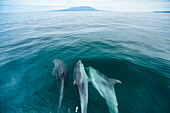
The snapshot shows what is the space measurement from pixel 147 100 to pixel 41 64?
421 inches

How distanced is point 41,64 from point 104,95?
7796 mm

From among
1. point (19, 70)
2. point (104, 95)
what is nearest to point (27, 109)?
point (19, 70)

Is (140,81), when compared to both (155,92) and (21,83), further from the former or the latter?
(21,83)

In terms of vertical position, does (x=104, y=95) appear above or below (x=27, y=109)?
above

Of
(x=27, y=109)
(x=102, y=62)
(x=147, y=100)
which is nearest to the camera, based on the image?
(x=27, y=109)

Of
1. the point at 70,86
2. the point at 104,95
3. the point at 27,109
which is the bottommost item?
the point at 27,109

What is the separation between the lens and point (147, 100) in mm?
5738

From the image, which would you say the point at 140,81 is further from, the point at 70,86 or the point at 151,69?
the point at 70,86

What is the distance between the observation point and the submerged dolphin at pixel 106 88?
5064 mm

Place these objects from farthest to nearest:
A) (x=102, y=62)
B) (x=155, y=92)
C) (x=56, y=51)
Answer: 1. (x=56, y=51)
2. (x=102, y=62)
3. (x=155, y=92)

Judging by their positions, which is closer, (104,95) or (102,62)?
(104,95)

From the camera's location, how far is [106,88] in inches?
233

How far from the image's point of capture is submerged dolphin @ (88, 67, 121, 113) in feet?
16.6

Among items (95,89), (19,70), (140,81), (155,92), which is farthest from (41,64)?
(155,92)
